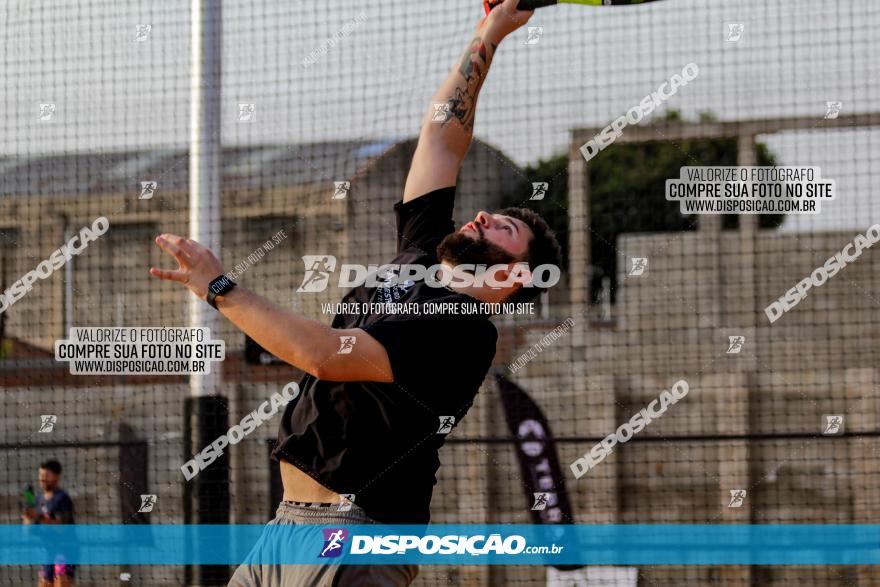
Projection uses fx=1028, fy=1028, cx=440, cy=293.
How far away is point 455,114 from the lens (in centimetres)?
358

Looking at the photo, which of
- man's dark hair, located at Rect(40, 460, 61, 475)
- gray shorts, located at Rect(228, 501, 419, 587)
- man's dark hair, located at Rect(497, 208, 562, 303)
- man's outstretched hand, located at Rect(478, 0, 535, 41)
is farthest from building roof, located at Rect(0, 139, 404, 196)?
gray shorts, located at Rect(228, 501, 419, 587)

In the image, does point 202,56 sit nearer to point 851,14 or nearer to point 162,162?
point 162,162

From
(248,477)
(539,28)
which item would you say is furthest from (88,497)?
(539,28)

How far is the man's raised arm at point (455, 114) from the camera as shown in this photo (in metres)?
3.47

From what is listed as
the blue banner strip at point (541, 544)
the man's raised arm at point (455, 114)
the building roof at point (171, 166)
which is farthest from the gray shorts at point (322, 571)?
the building roof at point (171, 166)

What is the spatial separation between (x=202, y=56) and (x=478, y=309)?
3.35 meters

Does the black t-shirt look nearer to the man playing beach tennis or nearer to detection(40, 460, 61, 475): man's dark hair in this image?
the man playing beach tennis

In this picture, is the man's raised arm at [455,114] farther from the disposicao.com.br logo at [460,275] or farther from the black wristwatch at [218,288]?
the black wristwatch at [218,288]

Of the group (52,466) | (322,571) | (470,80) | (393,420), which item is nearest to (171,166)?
(52,466)

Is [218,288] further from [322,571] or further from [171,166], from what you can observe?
[171,166]

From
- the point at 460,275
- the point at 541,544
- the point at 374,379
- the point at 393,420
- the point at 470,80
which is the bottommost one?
the point at 541,544

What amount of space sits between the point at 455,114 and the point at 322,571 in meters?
1.62

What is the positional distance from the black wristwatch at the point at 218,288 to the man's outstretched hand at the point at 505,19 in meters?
1.60

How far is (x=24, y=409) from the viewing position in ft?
25.5
